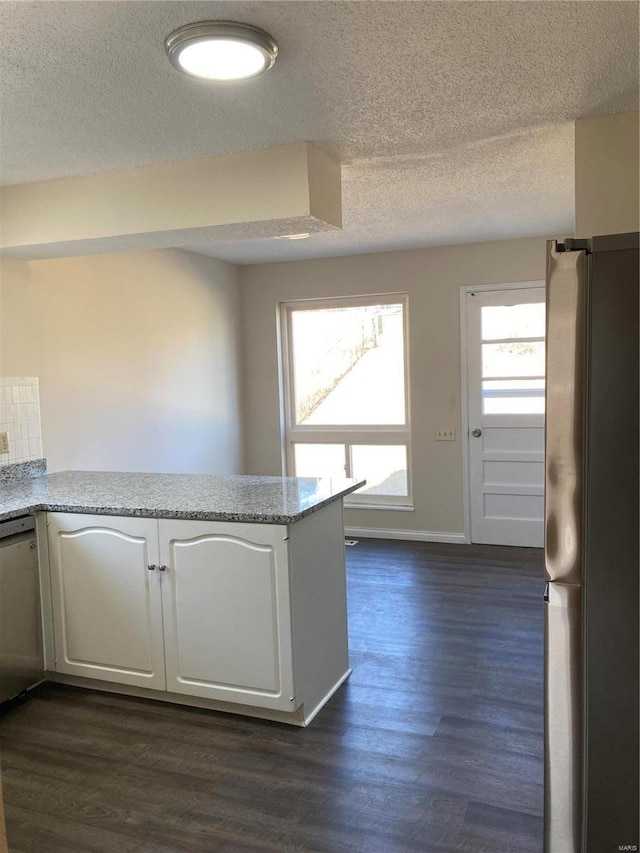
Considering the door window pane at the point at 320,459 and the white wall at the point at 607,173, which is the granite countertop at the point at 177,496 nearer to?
the white wall at the point at 607,173

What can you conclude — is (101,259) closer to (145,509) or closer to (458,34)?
(145,509)

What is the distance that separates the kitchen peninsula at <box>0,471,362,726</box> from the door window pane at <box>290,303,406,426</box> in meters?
2.55

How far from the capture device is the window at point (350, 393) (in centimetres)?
562

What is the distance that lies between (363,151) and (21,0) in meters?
1.47

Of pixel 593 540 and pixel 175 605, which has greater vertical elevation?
pixel 593 540

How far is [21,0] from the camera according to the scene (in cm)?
158

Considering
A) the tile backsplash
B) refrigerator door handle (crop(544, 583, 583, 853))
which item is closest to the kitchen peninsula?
the tile backsplash

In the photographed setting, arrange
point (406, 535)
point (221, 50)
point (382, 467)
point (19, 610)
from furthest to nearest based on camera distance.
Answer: point (382, 467), point (406, 535), point (19, 610), point (221, 50)

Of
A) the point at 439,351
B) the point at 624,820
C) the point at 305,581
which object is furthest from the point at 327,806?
the point at 439,351

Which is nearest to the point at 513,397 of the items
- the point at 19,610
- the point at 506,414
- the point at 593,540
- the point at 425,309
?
the point at 506,414

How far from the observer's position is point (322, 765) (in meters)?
2.43

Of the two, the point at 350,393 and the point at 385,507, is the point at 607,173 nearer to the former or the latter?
the point at 350,393

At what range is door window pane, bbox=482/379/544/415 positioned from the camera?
16.9 ft

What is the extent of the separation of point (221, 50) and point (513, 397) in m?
3.89
